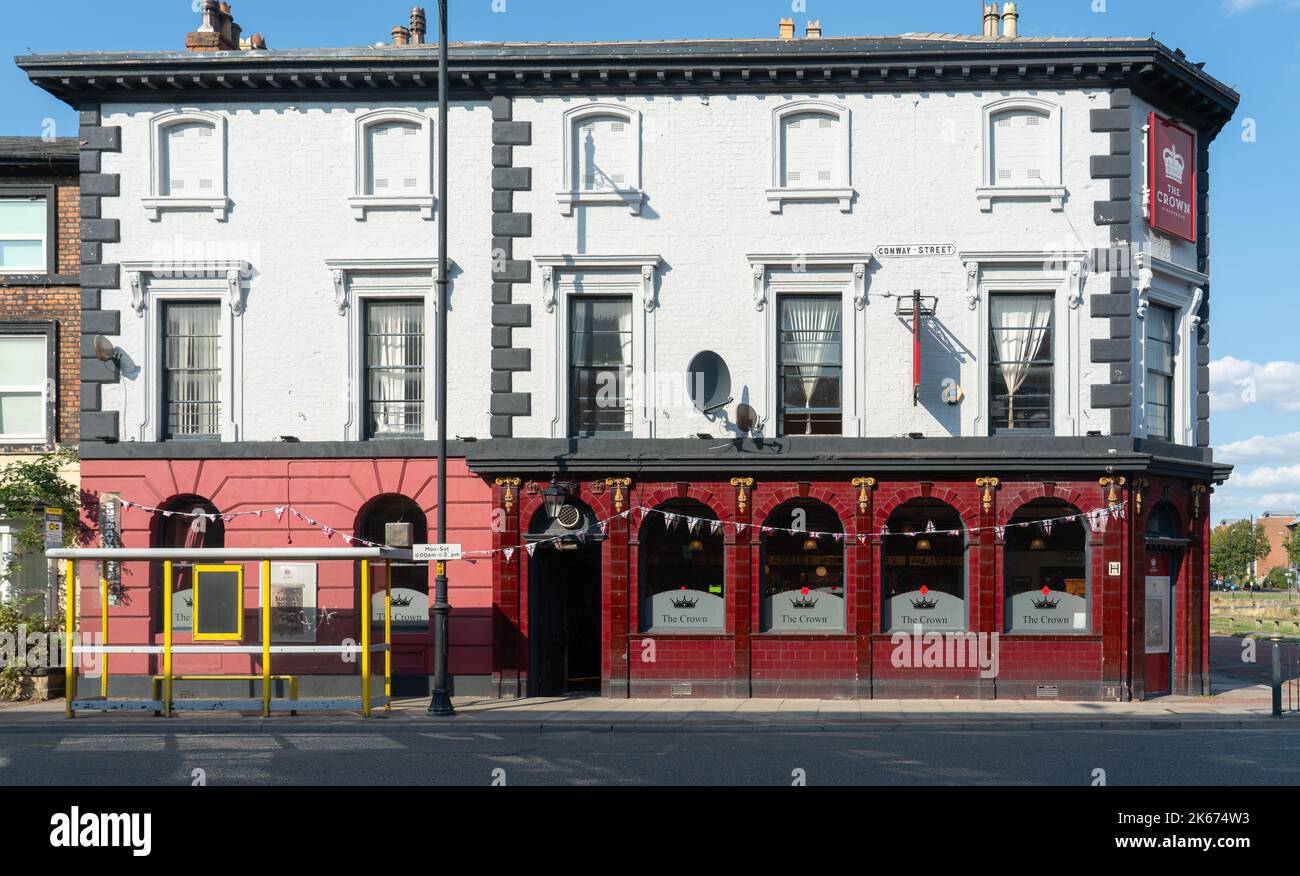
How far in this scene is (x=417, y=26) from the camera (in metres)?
25.8

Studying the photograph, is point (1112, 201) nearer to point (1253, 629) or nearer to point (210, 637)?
point (210, 637)

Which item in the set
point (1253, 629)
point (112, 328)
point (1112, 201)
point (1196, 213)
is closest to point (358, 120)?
point (112, 328)

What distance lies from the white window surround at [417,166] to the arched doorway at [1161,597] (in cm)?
1430

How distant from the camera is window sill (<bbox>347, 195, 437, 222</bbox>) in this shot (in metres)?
23.1

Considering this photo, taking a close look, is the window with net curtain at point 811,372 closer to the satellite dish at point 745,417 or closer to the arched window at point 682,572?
the satellite dish at point 745,417

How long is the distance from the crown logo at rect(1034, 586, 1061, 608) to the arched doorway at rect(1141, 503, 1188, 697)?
1805 millimetres

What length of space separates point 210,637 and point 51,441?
6.79 m

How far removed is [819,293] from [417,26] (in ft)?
33.0

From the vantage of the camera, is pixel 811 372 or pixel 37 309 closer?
pixel 811 372

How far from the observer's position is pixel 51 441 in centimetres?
2425

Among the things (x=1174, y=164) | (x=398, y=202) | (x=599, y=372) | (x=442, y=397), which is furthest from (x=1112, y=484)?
(x=398, y=202)

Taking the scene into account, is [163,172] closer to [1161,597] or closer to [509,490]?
[509,490]

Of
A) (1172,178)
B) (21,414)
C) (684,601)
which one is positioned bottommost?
(684,601)

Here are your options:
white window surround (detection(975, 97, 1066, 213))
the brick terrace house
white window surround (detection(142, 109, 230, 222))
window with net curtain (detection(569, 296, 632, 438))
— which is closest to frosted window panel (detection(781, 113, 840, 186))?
white window surround (detection(975, 97, 1066, 213))
